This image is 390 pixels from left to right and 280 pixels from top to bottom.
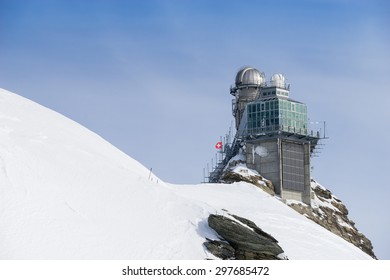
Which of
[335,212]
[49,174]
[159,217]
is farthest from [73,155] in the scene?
[335,212]

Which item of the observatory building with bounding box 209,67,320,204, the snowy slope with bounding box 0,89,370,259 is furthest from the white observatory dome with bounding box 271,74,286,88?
the snowy slope with bounding box 0,89,370,259

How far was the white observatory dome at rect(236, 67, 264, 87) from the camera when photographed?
5172 inches

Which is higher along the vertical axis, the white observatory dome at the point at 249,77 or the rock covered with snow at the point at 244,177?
the white observatory dome at the point at 249,77

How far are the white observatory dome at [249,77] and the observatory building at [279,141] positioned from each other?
1088 centimetres

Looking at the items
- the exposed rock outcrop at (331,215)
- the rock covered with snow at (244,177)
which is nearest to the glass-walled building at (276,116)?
the rock covered with snow at (244,177)

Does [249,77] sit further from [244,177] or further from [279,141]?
[244,177]

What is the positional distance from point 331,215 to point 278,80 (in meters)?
22.8

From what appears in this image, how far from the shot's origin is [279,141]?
372ft

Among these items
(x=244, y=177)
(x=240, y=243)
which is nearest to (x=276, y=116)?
(x=244, y=177)

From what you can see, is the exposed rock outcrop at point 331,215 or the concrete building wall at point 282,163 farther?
the concrete building wall at point 282,163

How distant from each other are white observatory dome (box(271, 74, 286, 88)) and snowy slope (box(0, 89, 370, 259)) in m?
61.9

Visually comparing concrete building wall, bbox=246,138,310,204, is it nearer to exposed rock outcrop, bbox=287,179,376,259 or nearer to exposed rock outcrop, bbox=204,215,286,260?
exposed rock outcrop, bbox=287,179,376,259

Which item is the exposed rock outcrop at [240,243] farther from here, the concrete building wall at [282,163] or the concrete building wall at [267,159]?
the concrete building wall at [267,159]

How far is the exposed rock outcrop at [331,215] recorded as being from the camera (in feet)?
365
